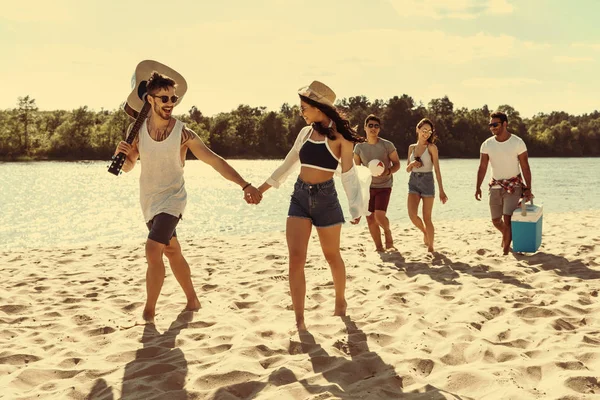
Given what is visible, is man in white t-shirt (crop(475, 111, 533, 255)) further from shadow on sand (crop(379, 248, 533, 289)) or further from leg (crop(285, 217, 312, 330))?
leg (crop(285, 217, 312, 330))

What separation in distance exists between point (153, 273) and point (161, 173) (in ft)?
2.77

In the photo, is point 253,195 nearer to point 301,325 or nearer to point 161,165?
point 161,165

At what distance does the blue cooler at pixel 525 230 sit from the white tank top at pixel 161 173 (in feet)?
17.4

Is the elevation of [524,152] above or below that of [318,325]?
above

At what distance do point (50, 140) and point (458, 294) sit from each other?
296 ft

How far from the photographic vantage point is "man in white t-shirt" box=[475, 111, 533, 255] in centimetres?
806

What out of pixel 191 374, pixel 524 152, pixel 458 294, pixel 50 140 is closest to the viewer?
pixel 191 374

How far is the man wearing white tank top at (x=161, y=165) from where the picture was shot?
15.7ft

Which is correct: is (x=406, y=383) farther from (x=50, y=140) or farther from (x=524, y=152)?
(x=50, y=140)

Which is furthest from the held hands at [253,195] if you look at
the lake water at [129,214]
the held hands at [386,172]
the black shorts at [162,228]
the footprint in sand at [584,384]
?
the lake water at [129,214]

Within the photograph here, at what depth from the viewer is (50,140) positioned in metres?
86.9

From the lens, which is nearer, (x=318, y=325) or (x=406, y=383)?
(x=406, y=383)

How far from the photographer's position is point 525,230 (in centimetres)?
823

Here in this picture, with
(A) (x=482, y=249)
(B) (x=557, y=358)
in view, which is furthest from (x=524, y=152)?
(B) (x=557, y=358)
